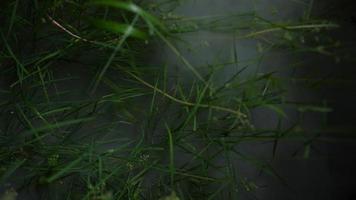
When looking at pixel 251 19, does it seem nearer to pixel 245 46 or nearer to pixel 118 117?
pixel 245 46

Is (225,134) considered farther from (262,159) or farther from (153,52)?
(153,52)

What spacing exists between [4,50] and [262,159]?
66 centimetres

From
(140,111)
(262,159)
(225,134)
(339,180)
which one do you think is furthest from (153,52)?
(339,180)

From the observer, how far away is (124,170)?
3.21 feet

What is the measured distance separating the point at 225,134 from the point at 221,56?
0.19 m

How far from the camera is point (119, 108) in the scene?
101 cm

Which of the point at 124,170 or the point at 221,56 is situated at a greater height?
the point at 221,56

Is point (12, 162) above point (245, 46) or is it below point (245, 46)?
below

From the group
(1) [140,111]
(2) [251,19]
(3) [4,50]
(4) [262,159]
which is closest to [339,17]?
(2) [251,19]

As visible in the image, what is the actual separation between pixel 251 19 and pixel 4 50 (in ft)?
1.88

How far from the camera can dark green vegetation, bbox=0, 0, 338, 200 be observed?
36.9 inches

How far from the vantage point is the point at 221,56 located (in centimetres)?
102

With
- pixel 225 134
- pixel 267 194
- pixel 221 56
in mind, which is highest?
pixel 221 56

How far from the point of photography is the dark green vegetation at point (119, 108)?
94 cm
